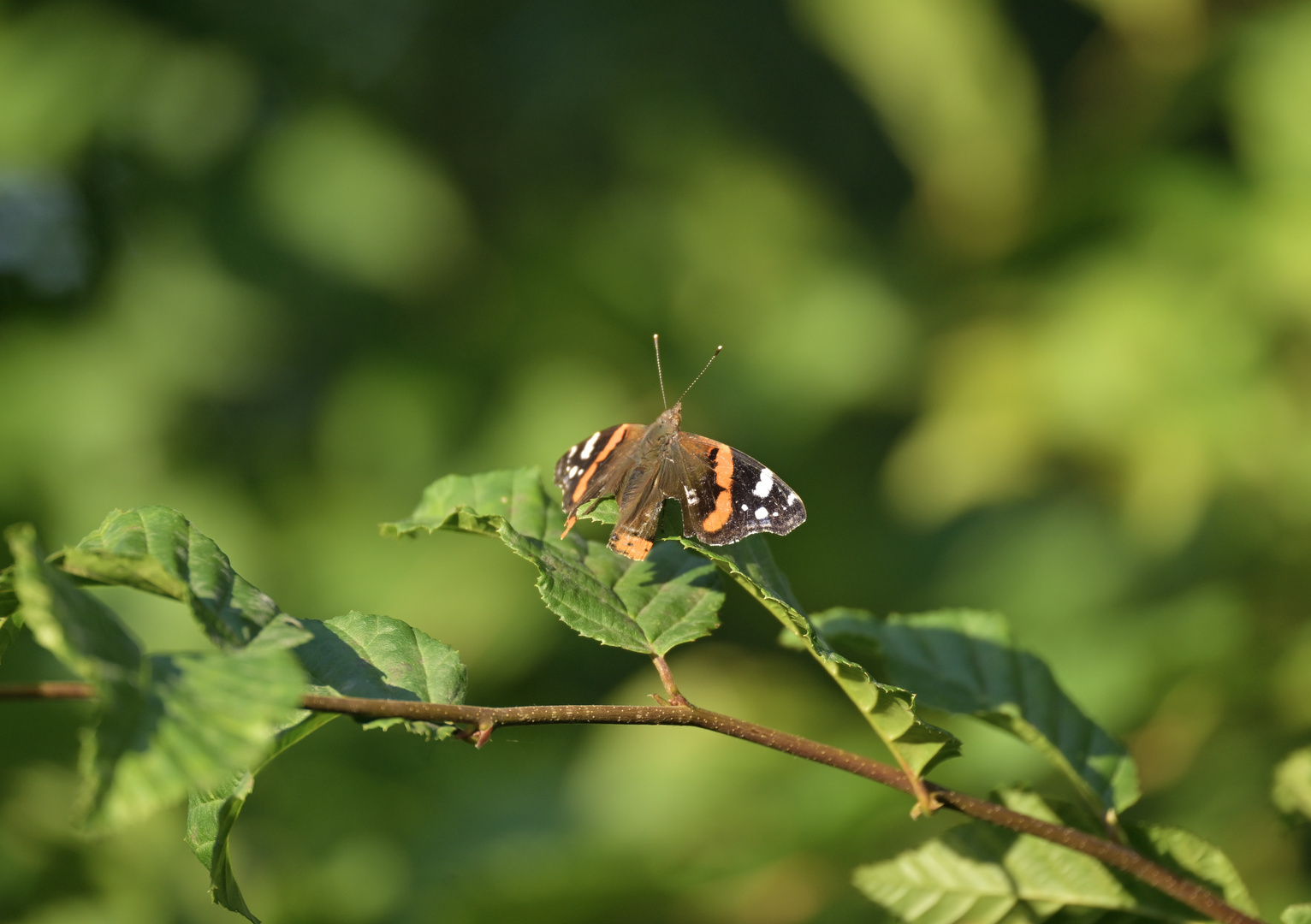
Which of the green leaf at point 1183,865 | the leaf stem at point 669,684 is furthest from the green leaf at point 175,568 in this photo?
the green leaf at point 1183,865

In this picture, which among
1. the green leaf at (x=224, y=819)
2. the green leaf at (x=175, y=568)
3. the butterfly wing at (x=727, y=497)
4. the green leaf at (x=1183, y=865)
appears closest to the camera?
the green leaf at (x=175, y=568)

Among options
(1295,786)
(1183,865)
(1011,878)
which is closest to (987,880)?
(1011,878)

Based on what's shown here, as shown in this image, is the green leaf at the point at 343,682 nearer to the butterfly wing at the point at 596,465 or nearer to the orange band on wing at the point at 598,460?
the butterfly wing at the point at 596,465

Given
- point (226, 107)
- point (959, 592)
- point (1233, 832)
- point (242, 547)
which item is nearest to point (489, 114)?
point (226, 107)

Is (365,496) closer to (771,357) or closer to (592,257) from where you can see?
(592,257)

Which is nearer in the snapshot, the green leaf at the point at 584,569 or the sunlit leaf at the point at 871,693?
the sunlit leaf at the point at 871,693

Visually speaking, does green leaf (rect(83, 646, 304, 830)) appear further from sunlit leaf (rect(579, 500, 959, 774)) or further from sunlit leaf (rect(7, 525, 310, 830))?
sunlit leaf (rect(579, 500, 959, 774))
